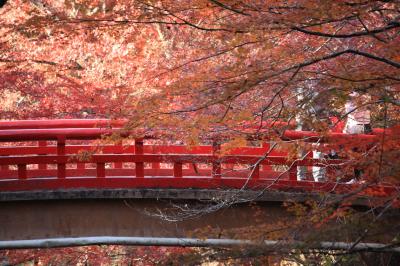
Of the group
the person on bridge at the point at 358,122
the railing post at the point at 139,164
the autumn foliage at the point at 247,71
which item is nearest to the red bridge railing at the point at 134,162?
the railing post at the point at 139,164

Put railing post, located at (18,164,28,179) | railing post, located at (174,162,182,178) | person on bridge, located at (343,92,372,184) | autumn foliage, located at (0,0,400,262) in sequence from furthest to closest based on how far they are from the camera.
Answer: railing post, located at (174,162,182,178)
railing post, located at (18,164,28,179)
person on bridge, located at (343,92,372,184)
autumn foliage, located at (0,0,400,262)

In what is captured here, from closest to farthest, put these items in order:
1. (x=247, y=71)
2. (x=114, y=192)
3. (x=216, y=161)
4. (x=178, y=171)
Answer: (x=247, y=71) < (x=216, y=161) < (x=114, y=192) < (x=178, y=171)

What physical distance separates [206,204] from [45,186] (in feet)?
6.82

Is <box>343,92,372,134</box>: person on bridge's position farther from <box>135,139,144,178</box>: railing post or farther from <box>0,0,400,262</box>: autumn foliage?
<box>135,139,144,178</box>: railing post

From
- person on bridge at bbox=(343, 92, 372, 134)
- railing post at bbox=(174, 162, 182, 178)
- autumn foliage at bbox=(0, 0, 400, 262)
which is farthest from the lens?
railing post at bbox=(174, 162, 182, 178)

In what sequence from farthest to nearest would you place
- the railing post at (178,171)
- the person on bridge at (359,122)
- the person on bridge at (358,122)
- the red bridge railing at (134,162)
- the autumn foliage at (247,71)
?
the railing post at (178,171), the red bridge railing at (134,162), the person on bridge at (359,122), the person on bridge at (358,122), the autumn foliage at (247,71)

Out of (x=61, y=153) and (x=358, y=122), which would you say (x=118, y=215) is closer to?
(x=61, y=153)

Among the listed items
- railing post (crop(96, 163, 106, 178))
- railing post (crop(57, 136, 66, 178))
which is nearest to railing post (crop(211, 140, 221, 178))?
railing post (crop(96, 163, 106, 178))

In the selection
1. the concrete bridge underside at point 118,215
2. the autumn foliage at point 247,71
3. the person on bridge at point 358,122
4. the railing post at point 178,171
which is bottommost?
the concrete bridge underside at point 118,215

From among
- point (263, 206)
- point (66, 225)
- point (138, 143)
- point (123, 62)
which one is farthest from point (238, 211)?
point (123, 62)

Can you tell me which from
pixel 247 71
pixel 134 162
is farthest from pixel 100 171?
pixel 247 71

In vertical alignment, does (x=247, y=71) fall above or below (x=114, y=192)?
above

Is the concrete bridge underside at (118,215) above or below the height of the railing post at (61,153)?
below

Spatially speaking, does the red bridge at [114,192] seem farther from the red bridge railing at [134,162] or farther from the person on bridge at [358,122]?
the person on bridge at [358,122]
